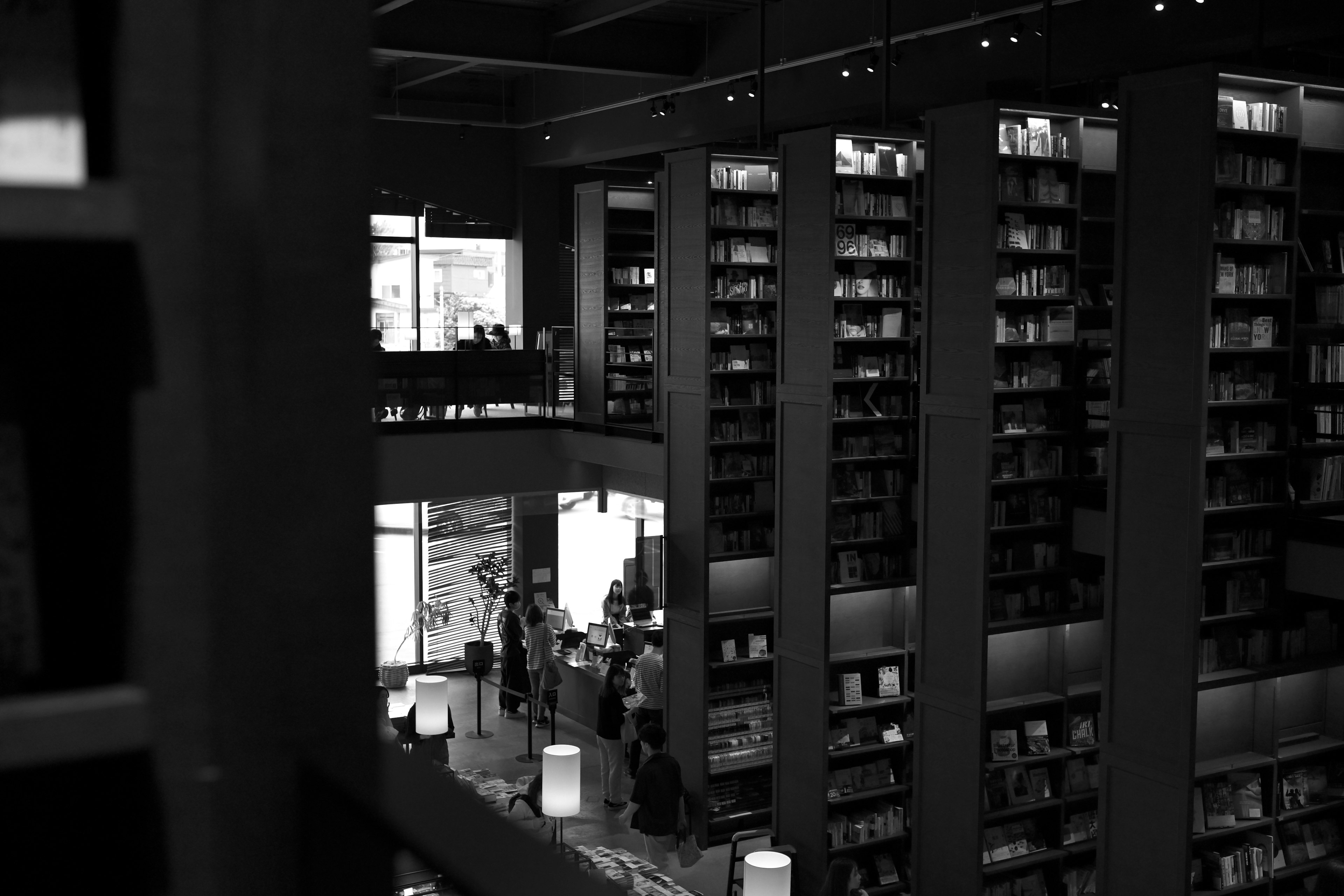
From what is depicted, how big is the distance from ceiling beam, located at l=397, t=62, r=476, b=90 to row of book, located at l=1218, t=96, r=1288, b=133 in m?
9.87

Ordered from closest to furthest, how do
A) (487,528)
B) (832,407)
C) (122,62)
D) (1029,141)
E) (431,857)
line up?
1. (431,857)
2. (122,62)
3. (1029,141)
4. (832,407)
5. (487,528)

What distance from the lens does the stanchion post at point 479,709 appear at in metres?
12.7

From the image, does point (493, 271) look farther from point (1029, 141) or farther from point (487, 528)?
point (1029, 141)

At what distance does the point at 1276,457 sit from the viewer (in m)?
6.86

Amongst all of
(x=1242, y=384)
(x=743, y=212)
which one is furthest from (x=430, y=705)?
(x=1242, y=384)

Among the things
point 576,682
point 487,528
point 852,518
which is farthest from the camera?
point 487,528

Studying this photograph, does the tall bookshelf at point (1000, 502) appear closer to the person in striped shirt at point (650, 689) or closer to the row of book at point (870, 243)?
the row of book at point (870, 243)

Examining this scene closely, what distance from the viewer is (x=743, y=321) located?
392 inches

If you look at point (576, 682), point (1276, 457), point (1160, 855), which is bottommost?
point (576, 682)

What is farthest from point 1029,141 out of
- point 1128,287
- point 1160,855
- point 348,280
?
point 348,280

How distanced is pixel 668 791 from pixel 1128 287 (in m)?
4.75

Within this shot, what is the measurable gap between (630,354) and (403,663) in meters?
4.34

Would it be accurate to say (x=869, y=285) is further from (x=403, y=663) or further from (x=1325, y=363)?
(x=403, y=663)

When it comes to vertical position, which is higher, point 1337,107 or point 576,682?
point 1337,107
